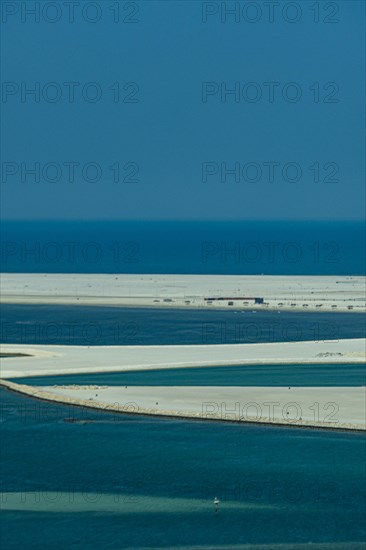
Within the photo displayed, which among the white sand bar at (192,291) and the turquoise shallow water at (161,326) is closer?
the turquoise shallow water at (161,326)

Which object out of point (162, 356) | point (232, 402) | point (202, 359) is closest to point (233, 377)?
point (202, 359)

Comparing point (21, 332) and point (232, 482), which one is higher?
point (21, 332)

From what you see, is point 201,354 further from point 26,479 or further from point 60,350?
point 26,479

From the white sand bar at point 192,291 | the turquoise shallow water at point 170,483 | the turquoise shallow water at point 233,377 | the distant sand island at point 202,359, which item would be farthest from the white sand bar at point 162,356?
the white sand bar at point 192,291

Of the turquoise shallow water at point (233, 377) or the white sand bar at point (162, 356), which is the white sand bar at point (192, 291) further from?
the turquoise shallow water at point (233, 377)

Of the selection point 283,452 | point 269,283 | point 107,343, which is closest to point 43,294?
point 269,283

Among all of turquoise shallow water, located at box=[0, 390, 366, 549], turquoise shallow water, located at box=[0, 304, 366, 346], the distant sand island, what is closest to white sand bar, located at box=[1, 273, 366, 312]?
the distant sand island
